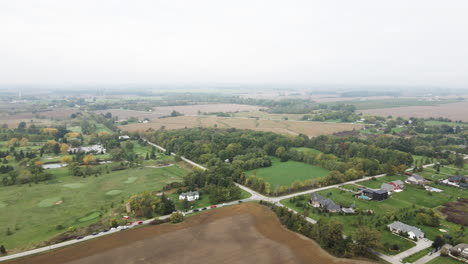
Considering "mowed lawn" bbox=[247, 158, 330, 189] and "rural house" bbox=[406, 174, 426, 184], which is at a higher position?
"rural house" bbox=[406, 174, 426, 184]

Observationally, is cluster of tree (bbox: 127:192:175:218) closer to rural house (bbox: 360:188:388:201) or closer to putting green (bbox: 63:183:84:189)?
putting green (bbox: 63:183:84:189)

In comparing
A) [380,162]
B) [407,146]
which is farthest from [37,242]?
[407,146]

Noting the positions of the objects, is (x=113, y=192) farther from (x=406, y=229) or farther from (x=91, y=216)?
(x=406, y=229)

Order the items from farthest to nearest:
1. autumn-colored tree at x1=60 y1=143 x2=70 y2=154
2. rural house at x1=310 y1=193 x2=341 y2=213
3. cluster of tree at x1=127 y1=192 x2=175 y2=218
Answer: autumn-colored tree at x1=60 y1=143 x2=70 y2=154 → rural house at x1=310 y1=193 x2=341 y2=213 → cluster of tree at x1=127 y1=192 x2=175 y2=218

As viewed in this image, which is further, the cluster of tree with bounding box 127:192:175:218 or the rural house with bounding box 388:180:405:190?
the rural house with bounding box 388:180:405:190

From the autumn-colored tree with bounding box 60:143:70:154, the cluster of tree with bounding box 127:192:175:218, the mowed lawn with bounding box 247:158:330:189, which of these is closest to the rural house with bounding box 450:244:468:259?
the mowed lawn with bounding box 247:158:330:189

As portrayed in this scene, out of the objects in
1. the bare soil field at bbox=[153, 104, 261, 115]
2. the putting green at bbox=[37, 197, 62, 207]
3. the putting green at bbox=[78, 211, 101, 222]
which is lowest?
the putting green at bbox=[37, 197, 62, 207]
